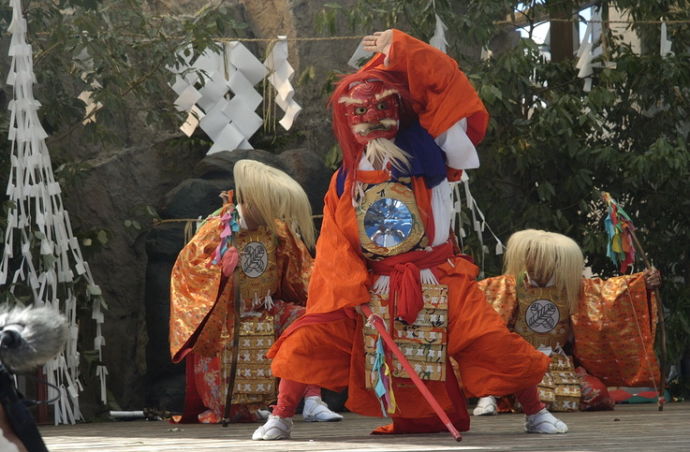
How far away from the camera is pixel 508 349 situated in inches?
169

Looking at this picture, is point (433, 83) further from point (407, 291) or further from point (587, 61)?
point (587, 61)

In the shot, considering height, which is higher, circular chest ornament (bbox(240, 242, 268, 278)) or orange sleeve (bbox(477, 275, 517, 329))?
circular chest ornament (bbox(240, 242, 268, 278))

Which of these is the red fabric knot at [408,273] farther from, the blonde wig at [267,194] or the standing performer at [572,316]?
the standing performer at [572,316]

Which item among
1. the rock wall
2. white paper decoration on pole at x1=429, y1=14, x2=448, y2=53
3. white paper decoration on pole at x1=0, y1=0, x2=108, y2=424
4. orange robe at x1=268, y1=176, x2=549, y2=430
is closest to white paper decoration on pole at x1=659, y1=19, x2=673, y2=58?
white paper decoration on pole at x1=429, y1=14, x2=448, y2=53

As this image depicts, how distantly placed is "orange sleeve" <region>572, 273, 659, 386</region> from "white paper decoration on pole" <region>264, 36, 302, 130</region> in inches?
74.9

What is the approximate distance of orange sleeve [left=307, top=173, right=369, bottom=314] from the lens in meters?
4.30

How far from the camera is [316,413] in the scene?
6.09 metres

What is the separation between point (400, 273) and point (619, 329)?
256 cm

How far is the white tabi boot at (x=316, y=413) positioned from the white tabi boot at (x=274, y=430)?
64.4 inches

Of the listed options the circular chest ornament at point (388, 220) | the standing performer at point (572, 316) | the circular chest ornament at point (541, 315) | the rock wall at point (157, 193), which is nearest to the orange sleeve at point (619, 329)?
the standing performer at point (572, 316)

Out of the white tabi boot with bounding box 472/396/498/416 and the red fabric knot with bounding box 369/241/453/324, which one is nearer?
the red fabric knot with bounding box 369/241/453/324

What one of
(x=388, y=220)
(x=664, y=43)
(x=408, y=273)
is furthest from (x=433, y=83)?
(x=664, y=43)

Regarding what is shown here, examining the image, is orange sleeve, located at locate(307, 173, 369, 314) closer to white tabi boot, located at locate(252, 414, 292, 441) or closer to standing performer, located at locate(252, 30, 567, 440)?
standing performer, located at locate(252, 30, 567, 440)

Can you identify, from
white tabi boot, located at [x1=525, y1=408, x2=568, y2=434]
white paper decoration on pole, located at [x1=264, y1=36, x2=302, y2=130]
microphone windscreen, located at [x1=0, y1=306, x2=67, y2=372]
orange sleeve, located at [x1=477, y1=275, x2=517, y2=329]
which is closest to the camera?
microphone windscreen, located at [x1=0, y1=306, x2=67, y2=372]
